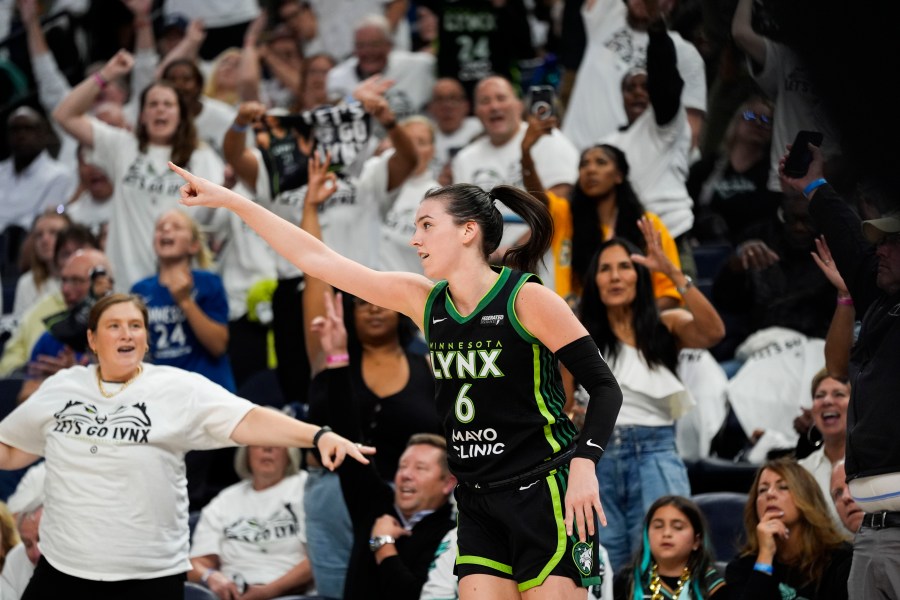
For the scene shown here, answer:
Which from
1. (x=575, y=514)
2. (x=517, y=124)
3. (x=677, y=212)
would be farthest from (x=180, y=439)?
(x=517, y=124)

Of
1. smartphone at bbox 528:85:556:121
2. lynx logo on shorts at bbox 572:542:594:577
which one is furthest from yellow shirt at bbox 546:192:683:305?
lynx logo on shorts at bbox 572:542:594:577

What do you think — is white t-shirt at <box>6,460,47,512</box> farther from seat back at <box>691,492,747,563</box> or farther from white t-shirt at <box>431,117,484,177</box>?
white t-shirt at <box>431,117,484,177</box>

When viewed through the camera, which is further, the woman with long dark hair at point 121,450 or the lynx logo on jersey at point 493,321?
the woman with long dark hair at point 121,450

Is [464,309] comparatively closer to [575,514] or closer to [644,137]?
[575,514]

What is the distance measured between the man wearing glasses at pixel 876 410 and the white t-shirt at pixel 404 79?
251 inches

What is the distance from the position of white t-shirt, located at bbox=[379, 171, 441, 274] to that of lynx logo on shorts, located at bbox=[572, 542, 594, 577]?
4.64 m

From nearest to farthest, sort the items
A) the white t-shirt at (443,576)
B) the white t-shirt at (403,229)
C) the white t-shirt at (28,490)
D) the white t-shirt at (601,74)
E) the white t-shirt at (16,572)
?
1. the white t-shirt at (443,576)
2. the white t-shirt at (16,572)
3. the white t-shirt at (28,490)
4. the white t-shirt at (403,229)
5. the white t-shirt at (601,74)

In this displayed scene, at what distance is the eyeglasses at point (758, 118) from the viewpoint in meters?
5.58

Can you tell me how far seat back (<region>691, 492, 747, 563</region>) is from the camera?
612 cm

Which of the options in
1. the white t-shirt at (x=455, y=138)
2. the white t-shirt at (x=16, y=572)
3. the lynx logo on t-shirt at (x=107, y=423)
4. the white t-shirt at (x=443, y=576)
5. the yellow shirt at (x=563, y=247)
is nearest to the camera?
the lynx logo on t-shirt at (x=107, y=423)

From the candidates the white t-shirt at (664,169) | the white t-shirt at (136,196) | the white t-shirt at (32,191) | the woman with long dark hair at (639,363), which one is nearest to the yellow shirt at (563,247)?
the white t-shirt at (664,169)

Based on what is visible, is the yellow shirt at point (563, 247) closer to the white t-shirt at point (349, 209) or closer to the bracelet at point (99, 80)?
the white t-shirt at point (349, 209)

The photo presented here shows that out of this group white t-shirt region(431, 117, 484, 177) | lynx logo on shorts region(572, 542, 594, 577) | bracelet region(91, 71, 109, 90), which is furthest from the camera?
white t-shirt region(431, 117, 484, 177)

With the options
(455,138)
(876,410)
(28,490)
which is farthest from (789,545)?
(455,138)
